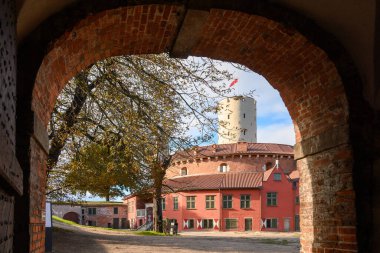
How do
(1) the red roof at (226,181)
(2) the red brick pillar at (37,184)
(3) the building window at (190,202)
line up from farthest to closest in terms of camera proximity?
(3) the building window at (190,202) < (1) the red roof at (226,181) < (2) the red brick pillar at (37,184)

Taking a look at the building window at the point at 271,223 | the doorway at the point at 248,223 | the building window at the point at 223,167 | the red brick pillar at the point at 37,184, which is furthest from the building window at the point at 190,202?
the red brick pillar at the point at 37,184

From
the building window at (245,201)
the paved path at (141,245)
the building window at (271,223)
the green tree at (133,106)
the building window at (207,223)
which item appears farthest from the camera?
the building window at (207,223)

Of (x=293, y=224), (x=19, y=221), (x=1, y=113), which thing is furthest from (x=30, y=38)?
(x=293, y=224)

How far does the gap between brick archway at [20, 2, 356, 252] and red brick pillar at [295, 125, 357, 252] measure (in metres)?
0.01

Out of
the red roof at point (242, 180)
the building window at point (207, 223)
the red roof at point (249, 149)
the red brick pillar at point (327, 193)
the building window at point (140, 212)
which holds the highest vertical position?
the red roof at point (249, 149)

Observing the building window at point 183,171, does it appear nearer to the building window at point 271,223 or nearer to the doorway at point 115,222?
the building window at point 271,223

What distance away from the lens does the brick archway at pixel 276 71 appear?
5.04m

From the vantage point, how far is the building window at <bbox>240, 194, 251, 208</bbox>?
150 ft

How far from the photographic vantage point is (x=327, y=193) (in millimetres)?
5645

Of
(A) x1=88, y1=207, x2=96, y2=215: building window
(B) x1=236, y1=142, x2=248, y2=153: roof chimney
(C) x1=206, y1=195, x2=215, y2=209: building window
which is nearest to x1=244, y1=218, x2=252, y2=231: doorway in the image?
(C) x1=206, y1=195, x2=215, y2=209: building window

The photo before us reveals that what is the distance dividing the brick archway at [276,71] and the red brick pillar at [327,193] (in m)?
0.01

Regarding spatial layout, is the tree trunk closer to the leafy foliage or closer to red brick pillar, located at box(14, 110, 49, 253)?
the leafy foliage

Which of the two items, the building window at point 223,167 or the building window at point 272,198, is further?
the building window at point 223,167

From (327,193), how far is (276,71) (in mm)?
1826
